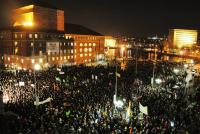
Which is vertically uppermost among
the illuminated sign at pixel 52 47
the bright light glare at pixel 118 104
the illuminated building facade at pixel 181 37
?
the illuminated building facade at pixel 181 37

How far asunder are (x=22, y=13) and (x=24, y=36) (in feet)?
47.0

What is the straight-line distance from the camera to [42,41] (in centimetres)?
5966

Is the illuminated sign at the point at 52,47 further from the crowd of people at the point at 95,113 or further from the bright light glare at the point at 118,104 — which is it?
the bright light glare at the point at 118,104

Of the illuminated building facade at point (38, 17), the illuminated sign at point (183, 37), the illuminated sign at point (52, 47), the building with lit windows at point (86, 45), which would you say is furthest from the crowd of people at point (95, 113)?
the illuminated sign at point (183, 37)

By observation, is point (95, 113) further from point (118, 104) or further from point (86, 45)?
point (86, 45)

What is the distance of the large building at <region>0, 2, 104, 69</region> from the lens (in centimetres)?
5759

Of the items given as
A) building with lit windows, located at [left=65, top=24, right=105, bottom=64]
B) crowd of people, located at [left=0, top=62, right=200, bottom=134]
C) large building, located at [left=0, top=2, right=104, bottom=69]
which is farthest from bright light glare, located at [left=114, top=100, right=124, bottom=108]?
building with lit windows, located at [left=65, top=24, right=105, bottom=64]

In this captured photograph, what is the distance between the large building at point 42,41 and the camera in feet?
189

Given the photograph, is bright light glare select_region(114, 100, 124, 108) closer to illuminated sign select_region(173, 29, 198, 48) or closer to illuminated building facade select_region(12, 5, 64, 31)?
illuminated building facade select_region(12, 5, 64, 31)

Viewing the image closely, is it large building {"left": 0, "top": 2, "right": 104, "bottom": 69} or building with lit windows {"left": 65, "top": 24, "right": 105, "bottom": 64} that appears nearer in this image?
large building {"left": 0, "top": 2, "right": 104, "bottom": 69}

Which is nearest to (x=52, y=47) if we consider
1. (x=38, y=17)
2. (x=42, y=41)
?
(x=42, y=41)

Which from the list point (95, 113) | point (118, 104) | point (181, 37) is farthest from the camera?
point (181, 37)

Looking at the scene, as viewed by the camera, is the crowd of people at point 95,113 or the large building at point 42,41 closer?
the crowd of people at point 95,113

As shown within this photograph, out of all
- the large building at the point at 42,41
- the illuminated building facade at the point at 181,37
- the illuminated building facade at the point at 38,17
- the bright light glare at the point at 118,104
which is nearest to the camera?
the bright light glare at the point at 118,104
